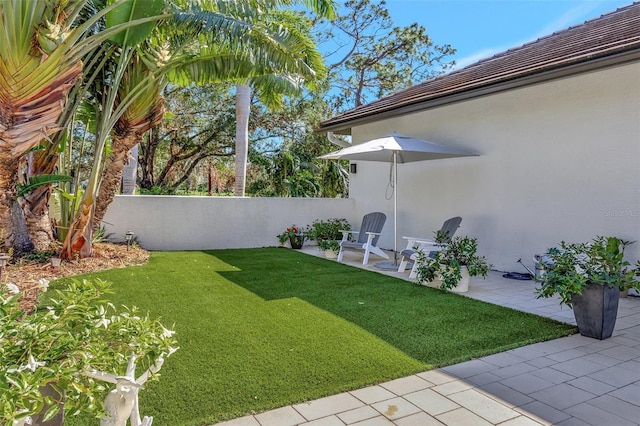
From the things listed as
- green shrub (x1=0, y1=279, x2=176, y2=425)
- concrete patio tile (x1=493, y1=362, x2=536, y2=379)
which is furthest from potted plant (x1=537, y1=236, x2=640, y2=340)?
green shrub (x1=0, y1=279, x2=176, y2=425)

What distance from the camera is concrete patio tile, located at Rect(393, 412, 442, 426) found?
2.79m

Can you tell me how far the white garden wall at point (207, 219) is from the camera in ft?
33.3

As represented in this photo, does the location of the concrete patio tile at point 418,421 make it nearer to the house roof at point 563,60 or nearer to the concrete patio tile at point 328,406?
the concrete patio tile at point 328,406

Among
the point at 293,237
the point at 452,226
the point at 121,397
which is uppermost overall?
the point at 452,226

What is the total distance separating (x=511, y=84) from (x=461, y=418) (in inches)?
249

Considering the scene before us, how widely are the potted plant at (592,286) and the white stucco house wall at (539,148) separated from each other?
2603 mm

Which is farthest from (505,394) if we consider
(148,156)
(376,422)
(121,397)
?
(148,156)

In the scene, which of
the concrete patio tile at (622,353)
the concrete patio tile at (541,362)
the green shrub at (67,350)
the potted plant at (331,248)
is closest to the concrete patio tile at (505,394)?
the concrete patio tile at (541,362)

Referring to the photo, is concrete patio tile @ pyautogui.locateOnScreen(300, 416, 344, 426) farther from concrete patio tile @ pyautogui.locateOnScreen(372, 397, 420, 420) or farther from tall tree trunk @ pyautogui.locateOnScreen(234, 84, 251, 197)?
tall tree trunk @ pyautogui.locateOnScreen(234, 84, 251, 197)

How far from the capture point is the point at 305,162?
17578mm

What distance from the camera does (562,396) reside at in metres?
3.21

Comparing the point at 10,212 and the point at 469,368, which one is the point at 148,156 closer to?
the point at 10,212

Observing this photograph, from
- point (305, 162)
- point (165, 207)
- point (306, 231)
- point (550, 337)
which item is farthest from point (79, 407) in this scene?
point (305, 162)

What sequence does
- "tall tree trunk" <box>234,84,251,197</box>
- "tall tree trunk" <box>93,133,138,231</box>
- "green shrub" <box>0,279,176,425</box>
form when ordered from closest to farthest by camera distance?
1. "green shrub" <box>0,279,176,425</box>
2. "tall tree trunk" <box>93,133,138,231</box>
3. "tall tree trunk" <box>234,84,251,197</box>
